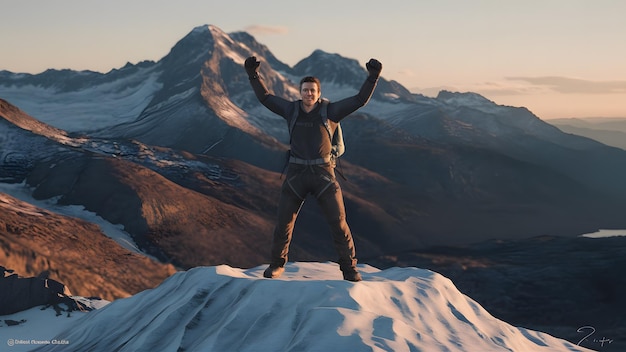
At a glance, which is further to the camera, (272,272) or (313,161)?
(272,272)

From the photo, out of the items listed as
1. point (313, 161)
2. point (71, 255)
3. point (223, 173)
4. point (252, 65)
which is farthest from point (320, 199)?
point (223, 173)

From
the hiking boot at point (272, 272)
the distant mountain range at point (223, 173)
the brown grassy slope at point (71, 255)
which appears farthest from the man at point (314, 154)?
the brown grassy slope at point (71, 255)

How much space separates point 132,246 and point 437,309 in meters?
46.3

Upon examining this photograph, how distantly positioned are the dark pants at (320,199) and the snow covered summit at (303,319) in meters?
0.83

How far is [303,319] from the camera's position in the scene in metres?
8.95

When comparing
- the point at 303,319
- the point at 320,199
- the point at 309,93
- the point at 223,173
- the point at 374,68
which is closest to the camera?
the point at 303,319

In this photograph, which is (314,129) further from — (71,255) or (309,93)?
(71,255)

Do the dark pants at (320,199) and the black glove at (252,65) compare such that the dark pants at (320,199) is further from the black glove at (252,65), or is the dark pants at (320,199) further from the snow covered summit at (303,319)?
the black glove at (252,65)

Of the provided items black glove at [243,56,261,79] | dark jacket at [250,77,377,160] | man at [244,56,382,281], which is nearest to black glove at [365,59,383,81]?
man at [244,56,382,281]

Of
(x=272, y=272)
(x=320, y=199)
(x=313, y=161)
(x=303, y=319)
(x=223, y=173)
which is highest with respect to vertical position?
(x=313, y=161)

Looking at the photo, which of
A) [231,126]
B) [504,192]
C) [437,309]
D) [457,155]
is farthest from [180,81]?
[437,309]

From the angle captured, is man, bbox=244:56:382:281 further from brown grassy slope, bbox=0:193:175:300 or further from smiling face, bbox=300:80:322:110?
brown grassy slope, bbox=0:193:175:300

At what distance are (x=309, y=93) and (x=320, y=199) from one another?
5.93ft

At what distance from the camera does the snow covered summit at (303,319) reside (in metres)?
8.59
